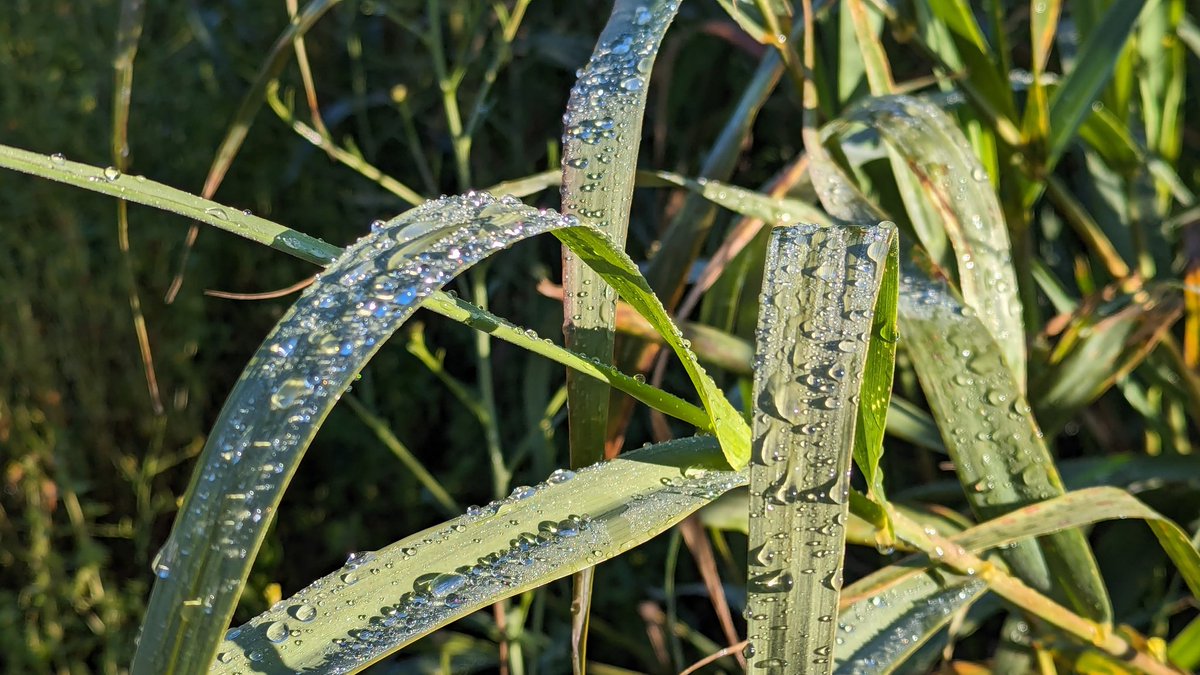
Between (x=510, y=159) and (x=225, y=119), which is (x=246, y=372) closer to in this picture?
(x=510, y=159)

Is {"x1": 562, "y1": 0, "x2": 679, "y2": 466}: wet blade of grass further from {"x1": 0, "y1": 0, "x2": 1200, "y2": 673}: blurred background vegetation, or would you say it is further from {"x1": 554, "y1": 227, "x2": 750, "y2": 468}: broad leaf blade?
{"x1": 0, "y1": 0, "x2": 1200, "y2": 673}: blurred background vegetation

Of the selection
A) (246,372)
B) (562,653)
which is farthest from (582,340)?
(562,653)

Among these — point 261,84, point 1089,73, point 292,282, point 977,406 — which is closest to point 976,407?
point 977,406

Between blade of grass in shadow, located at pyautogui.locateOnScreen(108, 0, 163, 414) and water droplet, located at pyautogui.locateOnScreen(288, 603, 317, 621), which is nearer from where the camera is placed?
water droplet, located at pyautogui.locateOnScreen(288, 603, 317, 621)

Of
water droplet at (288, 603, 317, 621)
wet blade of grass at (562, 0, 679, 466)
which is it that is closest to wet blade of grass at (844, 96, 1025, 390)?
wet blade of grass at (562, 0, 679, 466)

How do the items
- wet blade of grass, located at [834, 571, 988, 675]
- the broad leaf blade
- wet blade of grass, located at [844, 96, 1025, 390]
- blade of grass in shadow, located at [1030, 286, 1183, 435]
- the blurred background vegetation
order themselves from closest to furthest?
the broad leaf blade < wet blade of grass, located at [834, 571, 988, 675] < wet blade of grass, located at [844, 96, 1025, 390] < blade of grass in shadow, located at [1030, 286, 1183, 435] < the blurred background vegetation

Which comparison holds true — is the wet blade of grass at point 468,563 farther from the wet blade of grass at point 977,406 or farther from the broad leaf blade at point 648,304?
the wet blade of grass at point 977,406
